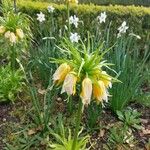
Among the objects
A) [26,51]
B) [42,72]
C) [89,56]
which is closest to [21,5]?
[26,51]

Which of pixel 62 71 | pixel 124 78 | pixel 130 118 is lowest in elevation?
pixel 130 118

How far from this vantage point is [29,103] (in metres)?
4.94

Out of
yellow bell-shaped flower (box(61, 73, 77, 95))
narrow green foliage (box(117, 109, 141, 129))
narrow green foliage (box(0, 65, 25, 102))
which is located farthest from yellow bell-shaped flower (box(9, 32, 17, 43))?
yellow bell-shaped flower (box(61, 73, 77, 95))

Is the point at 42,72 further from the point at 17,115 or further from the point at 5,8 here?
the point at 5,8

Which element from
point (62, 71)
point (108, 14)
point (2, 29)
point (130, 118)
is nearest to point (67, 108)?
point (130, 118)

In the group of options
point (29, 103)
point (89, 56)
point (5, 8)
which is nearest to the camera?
point (89, 56)

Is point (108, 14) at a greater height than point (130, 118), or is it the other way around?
point (108, 14)

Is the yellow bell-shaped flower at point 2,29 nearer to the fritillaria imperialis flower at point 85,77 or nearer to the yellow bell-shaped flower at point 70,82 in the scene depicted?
the fritillaria imperialis flower at point 85,77

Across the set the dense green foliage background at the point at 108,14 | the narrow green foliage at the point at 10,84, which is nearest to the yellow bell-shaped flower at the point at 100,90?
the narrow green foliage at the point at 10,84

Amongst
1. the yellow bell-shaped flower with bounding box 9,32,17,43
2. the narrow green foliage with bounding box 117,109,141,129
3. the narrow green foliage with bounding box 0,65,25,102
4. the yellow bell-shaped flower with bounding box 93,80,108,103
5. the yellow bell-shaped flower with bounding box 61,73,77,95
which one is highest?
the yellow bell-shaped flower with bounding box 61,73,77,95

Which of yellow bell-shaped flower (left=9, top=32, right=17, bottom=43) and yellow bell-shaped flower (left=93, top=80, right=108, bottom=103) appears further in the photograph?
yellow bell-shaped flower (left=9, top=32, right=17, bottom=43)

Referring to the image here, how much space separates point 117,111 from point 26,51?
179cm

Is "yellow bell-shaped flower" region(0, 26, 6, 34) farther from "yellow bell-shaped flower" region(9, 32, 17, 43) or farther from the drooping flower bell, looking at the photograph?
the drooping flower bell

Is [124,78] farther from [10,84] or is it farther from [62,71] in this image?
[62,71]
